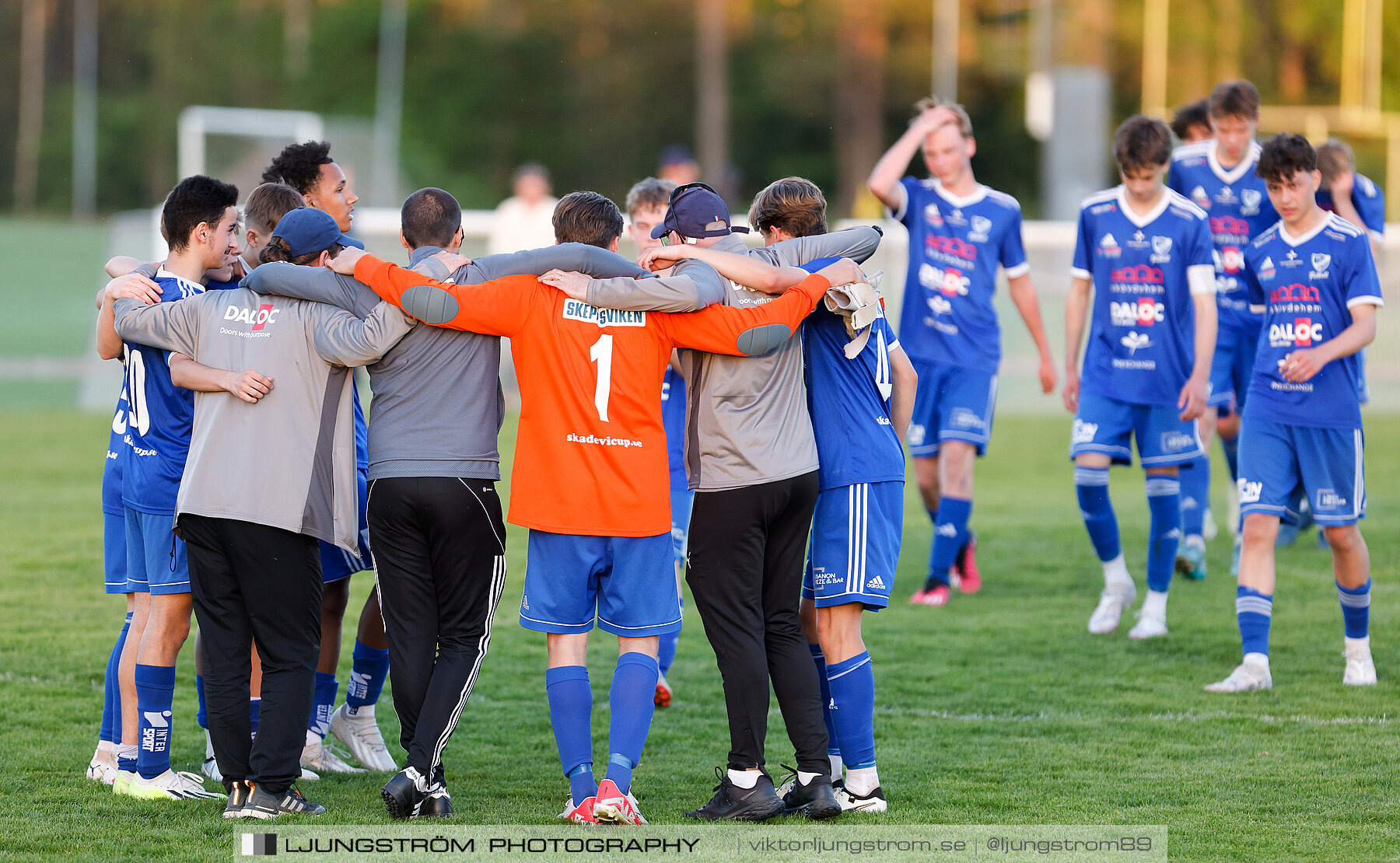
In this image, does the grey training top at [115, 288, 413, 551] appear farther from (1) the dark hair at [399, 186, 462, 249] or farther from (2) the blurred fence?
(2) the blurred fence

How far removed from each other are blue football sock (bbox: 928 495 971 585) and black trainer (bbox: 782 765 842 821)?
3.53 meters

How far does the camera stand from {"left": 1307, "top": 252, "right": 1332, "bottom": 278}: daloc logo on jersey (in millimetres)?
6148

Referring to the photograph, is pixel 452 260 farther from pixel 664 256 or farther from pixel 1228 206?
pixel 1228 206

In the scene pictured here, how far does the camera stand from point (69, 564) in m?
8.85

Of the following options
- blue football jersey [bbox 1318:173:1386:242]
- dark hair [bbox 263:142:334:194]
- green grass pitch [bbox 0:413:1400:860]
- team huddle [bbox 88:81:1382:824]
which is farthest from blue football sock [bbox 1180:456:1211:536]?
dark hair [bbox 263:142:334:194]

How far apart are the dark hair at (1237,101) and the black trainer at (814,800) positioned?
5.29 m

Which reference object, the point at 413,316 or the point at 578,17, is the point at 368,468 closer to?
the point at 413,316

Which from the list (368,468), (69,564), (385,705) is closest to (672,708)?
(385,705)

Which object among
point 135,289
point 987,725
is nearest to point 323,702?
point 135,289

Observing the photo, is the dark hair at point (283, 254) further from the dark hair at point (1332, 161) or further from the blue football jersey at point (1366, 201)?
the blue football jersey at point (1366, 201)

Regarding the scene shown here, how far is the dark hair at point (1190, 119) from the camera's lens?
873 centimetres

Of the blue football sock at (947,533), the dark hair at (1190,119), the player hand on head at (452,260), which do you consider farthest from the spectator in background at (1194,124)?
the player hand on head at (452,260)

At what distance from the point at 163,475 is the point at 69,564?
15.3ft

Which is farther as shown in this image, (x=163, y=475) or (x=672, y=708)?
(x=672, y=708)
